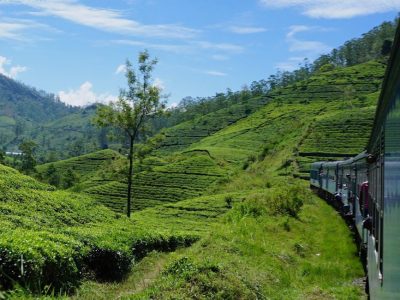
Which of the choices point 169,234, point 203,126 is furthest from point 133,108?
point 203,126

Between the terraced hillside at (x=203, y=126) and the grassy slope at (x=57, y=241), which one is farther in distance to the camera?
the terraced hillside at (x=203, y=126)

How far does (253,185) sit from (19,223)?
124 feet

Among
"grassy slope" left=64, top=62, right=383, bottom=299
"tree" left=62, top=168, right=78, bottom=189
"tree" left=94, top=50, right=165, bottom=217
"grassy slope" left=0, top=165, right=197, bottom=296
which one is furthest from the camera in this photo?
"tree" left=62, top=168, right=78, bottom=189

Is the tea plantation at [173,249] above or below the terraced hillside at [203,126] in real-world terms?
below

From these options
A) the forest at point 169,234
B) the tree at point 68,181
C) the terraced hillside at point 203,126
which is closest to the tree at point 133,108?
the forest at point 169,234

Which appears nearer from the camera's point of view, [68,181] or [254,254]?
[254,254]

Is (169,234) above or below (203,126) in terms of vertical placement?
below

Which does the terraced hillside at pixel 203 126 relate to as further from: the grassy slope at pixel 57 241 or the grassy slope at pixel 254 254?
the grassy slope at pixel 57 241

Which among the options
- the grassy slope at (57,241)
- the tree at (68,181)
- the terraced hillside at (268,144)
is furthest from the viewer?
the tree at (68,181)

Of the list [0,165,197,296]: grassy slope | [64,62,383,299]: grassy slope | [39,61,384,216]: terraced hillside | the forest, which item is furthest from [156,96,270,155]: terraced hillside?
[0,165,197,296]: grassy slope

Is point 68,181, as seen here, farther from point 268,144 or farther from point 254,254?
point 254,254

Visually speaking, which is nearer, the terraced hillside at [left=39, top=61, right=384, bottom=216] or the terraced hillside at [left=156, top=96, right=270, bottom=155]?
the terraced hillside at [left=39, top=61, right=384, bottom=216]

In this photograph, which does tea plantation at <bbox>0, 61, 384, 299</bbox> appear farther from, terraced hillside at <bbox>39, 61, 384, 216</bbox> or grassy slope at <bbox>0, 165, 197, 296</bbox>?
terraced hillside at <bbox>39, 61, 384, 216</bbox>

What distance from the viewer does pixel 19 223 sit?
43.9ft
